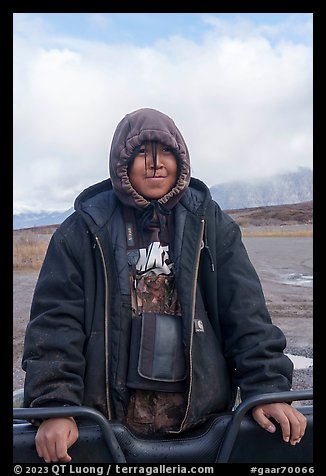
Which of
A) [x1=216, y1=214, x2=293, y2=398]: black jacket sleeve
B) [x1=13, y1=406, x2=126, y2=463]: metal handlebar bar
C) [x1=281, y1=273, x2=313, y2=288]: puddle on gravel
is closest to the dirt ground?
[x1=281, y1=273, x2=313, y2=288]: puddle on gravel

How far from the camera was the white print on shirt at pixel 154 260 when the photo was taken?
2.04 metres

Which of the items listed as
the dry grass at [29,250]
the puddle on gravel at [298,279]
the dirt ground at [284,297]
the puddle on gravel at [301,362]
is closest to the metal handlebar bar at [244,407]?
the dirt ground at [284,297]

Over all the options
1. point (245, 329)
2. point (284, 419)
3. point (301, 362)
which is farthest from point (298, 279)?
point (284, 419)

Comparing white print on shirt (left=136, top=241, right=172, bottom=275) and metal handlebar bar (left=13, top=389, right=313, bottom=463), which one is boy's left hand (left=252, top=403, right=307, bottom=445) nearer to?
metal handlebar bar (left=13, top=389, right=313, bottom=463)

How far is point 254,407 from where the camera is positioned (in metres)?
1.87

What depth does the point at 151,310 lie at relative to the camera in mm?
2027

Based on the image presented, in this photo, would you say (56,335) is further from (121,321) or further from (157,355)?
(157,355)

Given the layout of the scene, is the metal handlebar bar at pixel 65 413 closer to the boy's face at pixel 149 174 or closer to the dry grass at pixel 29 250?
the boy's face at pixel 149 174

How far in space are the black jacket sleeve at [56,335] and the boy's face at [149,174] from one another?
14.4 inches
